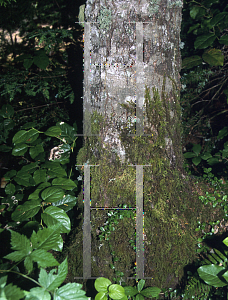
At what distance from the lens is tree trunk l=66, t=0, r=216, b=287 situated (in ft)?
4.82

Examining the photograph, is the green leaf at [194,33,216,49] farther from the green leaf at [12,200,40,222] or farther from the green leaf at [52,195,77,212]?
the green leaf at [12,200,40,222]

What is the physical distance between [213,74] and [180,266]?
2319mm

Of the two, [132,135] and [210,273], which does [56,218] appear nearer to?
[132,135]

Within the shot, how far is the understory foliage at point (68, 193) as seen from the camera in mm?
1069

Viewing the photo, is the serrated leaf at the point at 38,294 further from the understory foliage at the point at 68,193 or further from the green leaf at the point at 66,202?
the green leaf at the point at 66,202

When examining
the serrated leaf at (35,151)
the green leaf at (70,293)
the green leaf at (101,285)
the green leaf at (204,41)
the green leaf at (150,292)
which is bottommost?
the green leaf at (150,292)

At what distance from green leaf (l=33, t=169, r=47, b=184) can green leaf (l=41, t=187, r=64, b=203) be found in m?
0.17

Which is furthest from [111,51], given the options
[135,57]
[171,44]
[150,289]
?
[150,289]

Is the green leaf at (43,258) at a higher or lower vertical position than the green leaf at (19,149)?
lower

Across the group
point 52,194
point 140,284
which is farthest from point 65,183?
point 140,284

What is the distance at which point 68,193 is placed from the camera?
5.67 feet

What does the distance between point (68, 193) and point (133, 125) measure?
701mm

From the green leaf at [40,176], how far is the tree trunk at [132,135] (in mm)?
266

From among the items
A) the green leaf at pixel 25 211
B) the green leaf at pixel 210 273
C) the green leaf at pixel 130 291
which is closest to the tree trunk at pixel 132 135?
the green leaf at pixel 130 291
